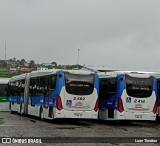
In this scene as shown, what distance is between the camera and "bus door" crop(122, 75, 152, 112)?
24.1m

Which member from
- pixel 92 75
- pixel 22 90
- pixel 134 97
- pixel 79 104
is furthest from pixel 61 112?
pixel 22 90

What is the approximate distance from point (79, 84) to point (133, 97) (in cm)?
300

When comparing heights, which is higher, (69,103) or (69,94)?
(69,94)

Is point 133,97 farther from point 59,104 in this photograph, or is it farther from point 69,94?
point 59,104

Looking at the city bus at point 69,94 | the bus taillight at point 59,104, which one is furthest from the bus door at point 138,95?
the bus taillight at point 59,104

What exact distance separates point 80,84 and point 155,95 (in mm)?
4139

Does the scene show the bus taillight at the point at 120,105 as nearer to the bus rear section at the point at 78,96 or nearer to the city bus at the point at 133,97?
the city bus at the point at 133,97

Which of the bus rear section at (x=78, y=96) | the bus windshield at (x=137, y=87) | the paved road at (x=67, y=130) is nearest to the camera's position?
the paved road at (x=67, y=130)

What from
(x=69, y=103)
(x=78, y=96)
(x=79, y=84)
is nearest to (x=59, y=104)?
(x=69, y=103)

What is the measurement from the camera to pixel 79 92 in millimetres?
23312

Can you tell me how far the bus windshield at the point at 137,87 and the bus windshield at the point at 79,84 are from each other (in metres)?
2.00

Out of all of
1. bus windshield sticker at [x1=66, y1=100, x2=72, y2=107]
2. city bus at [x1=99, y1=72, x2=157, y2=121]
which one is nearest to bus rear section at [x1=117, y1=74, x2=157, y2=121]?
city bus at [x1=99, y1=72, x2=157, y2=121]

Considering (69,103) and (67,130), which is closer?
(67,130)

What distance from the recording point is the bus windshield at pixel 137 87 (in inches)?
953
